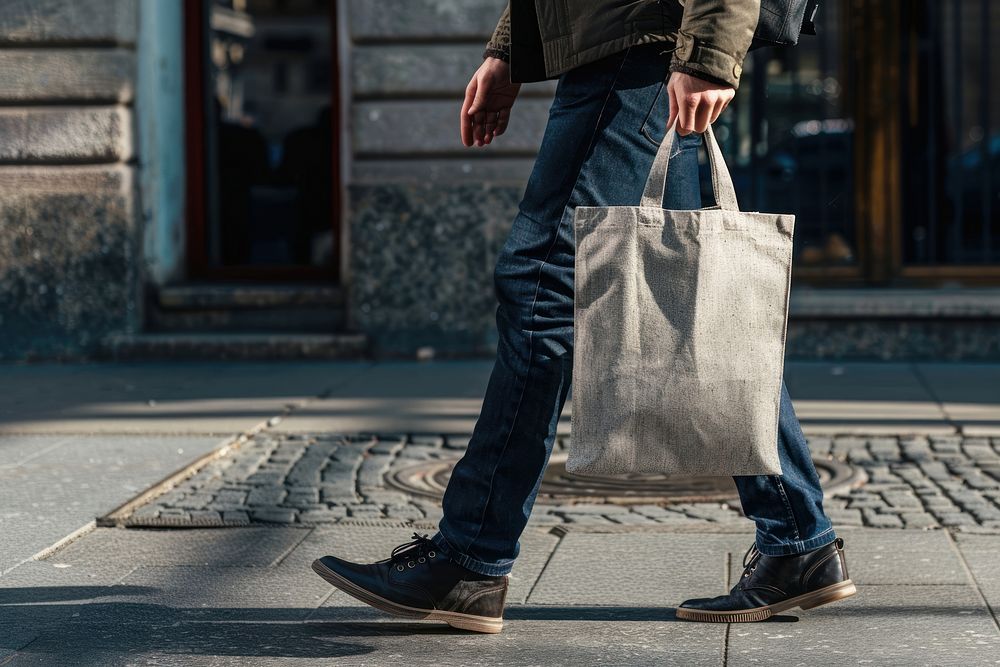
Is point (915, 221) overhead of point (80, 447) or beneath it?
overhead

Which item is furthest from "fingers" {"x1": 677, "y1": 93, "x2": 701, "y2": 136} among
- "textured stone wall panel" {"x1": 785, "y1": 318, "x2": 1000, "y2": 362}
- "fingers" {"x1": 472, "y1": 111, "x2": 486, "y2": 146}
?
"textured stone wall panel" {"x1": 785, "y1": 318, "x2": 1000, "y2": 362}

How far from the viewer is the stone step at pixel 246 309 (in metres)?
8.51

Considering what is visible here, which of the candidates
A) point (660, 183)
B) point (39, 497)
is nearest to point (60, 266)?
point (39, 497)

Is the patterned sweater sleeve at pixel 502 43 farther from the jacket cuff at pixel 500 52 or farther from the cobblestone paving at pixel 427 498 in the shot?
the cobblestone paving at pixel 427 498

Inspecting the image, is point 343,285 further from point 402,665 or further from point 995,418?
point 402,665

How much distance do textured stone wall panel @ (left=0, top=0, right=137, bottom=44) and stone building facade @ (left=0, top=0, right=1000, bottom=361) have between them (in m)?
0.01

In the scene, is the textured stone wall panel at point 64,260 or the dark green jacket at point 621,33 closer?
the dark green jacket at point 621,33

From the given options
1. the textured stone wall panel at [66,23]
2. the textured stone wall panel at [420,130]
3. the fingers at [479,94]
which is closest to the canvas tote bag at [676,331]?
the fingers at [479,94]

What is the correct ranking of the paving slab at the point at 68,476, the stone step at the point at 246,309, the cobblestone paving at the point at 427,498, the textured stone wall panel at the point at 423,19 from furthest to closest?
the stone step at the point at 246,309
the textured stone wall panel at the point at 423,19
the cobblestone paving at the point at 427,498
the paving slab at the point at 68,476

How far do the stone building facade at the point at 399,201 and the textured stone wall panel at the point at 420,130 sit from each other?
0.03 ft

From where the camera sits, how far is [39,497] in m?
4.61

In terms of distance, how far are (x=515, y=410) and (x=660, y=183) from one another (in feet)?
1.79

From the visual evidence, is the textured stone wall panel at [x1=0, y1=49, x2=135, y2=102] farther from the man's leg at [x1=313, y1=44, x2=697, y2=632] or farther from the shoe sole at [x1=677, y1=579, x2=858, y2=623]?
the shoe sole at [x1=677, y1=579, x2=858, y2=623]

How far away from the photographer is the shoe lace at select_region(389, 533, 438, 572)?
3.13m
